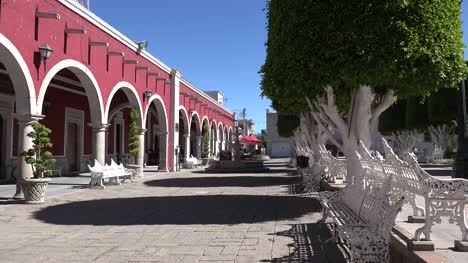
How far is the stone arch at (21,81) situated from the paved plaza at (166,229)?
2286mm

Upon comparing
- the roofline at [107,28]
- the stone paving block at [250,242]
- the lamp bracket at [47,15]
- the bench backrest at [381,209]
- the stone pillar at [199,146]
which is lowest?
the stone paving block at [250,242]

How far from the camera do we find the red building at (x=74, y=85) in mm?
11438

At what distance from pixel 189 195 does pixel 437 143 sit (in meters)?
30.0

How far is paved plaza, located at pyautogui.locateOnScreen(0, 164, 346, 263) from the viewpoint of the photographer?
5.88 meters

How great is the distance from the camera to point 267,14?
11672 mm

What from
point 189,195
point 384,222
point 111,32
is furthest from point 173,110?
point 384,222

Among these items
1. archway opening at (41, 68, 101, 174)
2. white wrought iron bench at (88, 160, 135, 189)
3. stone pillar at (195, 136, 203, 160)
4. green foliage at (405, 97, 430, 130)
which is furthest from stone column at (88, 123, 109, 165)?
green foliage at (405, 97, 430, 130)

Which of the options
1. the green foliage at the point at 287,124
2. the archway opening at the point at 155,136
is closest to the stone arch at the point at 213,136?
the green foliage at the point at 287,124

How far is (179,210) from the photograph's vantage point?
997 centimetres

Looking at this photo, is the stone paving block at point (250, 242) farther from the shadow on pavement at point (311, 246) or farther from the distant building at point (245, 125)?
the distant building at point (245, 125)

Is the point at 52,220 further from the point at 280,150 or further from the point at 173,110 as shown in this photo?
the point at 280,150

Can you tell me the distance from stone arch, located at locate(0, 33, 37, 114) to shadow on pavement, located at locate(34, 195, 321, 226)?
8.42 feet

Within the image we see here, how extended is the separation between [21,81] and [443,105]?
2346 cm

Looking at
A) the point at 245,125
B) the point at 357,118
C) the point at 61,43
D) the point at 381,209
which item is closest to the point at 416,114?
the point at 357,118
